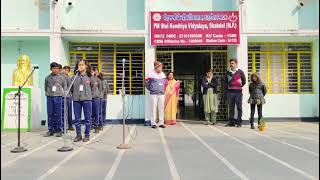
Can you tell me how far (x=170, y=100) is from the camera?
12.7 m

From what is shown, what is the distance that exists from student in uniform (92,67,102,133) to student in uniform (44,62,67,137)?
0.79 meters

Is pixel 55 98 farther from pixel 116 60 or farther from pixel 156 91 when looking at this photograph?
pixel 116 60

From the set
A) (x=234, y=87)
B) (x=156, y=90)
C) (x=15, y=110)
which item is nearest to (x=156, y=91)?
(x=156, y=90)

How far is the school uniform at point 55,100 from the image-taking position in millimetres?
9883

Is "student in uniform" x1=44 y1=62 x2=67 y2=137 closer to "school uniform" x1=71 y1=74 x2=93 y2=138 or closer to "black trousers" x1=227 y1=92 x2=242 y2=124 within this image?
"school uniform" x1=71 y1=74 x2=93 y2=138

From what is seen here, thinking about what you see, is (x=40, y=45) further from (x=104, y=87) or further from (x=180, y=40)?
(x=180, y=40)

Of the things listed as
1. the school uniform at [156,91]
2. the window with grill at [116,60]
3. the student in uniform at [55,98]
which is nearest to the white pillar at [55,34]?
the window with grill at [116,60]

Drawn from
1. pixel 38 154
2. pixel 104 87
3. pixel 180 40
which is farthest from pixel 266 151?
pixel 180 40

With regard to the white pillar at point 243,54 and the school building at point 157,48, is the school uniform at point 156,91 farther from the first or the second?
the white pillar at point 243,54

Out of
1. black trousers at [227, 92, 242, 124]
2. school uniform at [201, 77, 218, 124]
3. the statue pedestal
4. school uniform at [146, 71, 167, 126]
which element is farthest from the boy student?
the statue pedestal

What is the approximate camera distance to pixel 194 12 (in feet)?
41.1

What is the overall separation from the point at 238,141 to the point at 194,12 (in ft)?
17.2

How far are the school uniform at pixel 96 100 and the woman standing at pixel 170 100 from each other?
2.87 metres

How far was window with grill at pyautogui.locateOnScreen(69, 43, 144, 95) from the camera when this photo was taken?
Result: 13727 mm
